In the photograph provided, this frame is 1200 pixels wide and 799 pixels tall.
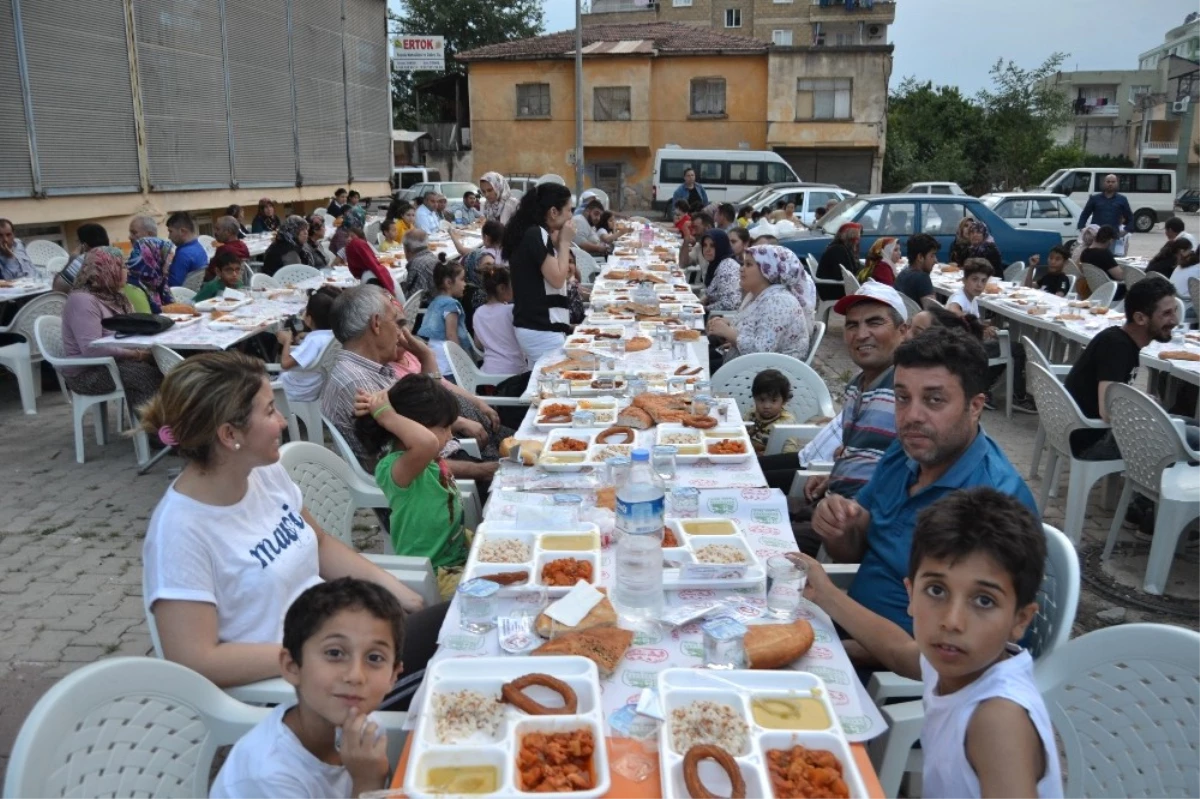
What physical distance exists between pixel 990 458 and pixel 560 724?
Result: 4.99 ft

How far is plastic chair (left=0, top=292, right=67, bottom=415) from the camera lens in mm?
6957

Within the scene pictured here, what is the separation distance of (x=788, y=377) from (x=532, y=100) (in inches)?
1124

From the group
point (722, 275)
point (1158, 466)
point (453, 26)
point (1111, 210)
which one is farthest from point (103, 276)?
point (453, 26)

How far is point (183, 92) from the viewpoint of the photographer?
15.9 m

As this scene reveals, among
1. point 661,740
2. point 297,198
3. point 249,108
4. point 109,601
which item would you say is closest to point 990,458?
point 661,740

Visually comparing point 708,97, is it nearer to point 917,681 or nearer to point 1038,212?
point 1038,212

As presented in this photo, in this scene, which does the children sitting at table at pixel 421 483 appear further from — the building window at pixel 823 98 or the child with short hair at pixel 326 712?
the building window at pixel 823 98

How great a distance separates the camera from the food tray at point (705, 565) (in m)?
2.41

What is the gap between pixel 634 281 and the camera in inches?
361

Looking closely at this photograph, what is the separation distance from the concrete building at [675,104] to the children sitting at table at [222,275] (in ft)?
79.0

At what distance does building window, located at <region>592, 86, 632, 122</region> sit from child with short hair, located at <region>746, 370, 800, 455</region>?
27.8 metres

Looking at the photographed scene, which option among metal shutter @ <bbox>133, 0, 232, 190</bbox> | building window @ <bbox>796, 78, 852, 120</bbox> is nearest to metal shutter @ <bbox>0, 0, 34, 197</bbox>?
metal shutter @ <bbox>133, 0, 232, 190</bbox>

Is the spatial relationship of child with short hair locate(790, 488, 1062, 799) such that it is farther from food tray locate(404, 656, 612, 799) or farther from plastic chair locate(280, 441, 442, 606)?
plastic chair locate(280, 441, 442, 606)

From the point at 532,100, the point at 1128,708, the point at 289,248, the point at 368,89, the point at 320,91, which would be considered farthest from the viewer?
the point at 532,100
